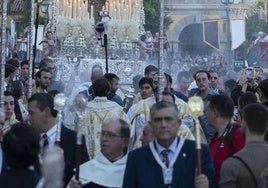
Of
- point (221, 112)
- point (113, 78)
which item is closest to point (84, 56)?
point (113, 78)

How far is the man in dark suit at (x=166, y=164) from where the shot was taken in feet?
21.7

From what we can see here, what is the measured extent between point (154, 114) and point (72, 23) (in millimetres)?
19209

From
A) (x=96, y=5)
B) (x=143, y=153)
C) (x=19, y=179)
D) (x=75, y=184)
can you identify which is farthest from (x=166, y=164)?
(x=96, y=5)

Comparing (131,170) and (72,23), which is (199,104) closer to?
(131,170)

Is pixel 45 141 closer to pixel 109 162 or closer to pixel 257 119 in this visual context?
pixel 109 162

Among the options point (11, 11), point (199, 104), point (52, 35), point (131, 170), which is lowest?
point (131, 170)

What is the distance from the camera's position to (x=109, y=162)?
726 centimetres

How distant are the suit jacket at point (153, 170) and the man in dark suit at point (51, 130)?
997 mm

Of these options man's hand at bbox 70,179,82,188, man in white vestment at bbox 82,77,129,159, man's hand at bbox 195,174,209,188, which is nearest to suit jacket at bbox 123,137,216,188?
man's hand at bbox 195,174,209,188

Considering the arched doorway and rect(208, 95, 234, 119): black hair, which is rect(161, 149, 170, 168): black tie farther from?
the arched doorway

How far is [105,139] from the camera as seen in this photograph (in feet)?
23.9

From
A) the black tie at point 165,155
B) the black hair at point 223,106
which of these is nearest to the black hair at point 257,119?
the black tie at point 165,155

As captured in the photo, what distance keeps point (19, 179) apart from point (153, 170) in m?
1.12

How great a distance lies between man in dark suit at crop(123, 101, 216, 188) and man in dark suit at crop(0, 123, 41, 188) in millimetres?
867
